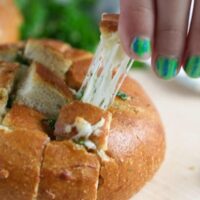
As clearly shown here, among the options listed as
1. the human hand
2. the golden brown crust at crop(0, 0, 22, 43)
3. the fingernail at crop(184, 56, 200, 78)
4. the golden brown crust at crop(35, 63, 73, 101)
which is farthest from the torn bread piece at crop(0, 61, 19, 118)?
the golden brown crust at crop(0, 0, 22, 43)

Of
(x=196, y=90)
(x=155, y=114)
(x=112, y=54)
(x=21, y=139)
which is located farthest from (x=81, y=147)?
(x=196, y=90)

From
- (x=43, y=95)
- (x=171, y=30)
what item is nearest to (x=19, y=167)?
(x=43, y=95)

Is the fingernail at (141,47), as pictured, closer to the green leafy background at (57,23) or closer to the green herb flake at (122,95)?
the green herb flake at (122,95)

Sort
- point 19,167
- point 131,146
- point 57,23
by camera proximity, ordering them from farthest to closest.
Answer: point 57,23
point 131,146
point 19,167

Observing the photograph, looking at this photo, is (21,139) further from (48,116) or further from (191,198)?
(191,198)

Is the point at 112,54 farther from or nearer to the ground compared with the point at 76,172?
farther from the ground

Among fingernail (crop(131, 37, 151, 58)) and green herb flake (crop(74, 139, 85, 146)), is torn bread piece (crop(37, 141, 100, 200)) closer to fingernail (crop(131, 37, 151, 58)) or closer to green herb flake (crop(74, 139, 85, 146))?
green herb flake (crop(74, 139, 85, 146))

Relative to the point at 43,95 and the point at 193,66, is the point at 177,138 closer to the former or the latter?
the point at 43,95
